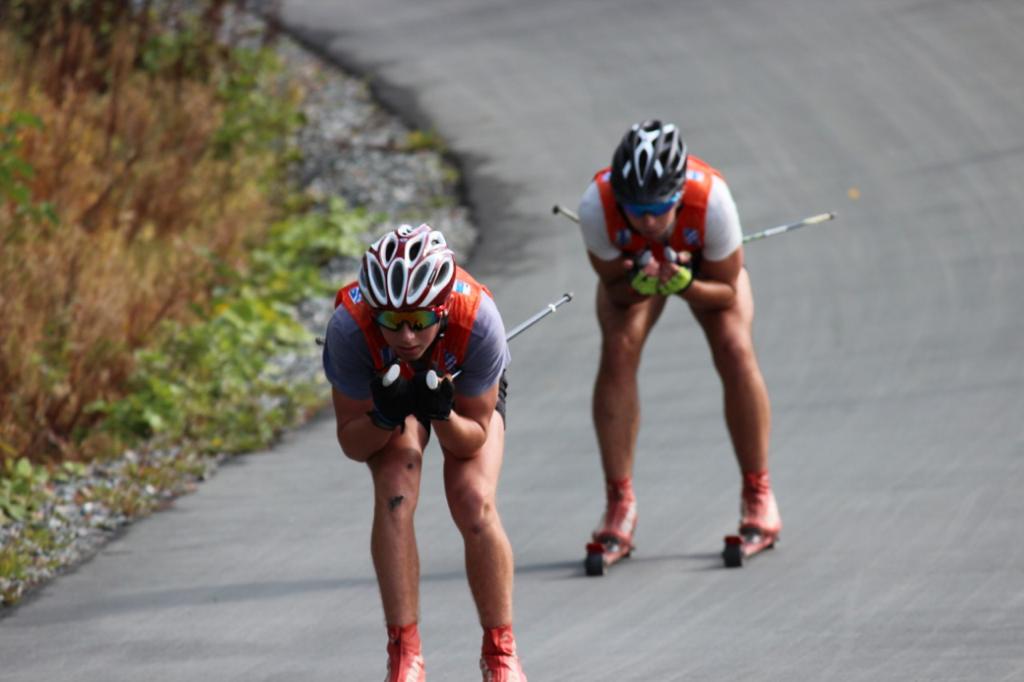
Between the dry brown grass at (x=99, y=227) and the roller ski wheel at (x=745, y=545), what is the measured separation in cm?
355

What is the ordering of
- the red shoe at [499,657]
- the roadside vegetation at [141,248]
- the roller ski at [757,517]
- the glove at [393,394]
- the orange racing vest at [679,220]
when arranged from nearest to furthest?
1. the glove at [393,394]
2. the red shoe at [499,657]
3. the orange racing vest at [679,220]
4. the roller ski at [757,517]
5. the roadside vegetation at [141,248]

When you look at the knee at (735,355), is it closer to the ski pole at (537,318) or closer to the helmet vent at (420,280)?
the ski pole at (537,318)

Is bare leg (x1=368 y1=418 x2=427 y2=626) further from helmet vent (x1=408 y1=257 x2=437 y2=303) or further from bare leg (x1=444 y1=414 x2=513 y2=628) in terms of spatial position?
helmet vent (x1=408 y1=257 x2=437 y2=303)

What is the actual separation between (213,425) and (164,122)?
4566mm

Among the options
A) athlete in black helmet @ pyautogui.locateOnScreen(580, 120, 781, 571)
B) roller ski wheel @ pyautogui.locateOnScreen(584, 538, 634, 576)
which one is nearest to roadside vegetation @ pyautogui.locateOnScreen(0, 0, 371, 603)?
roller ski wheel @ pyautogui.locateOnScreen(584, 538, 634, 576)

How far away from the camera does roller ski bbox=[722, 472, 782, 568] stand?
7199mm

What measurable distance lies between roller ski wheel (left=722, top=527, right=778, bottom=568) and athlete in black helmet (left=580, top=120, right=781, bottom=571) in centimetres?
2

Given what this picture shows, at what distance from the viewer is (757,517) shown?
23.7 ft

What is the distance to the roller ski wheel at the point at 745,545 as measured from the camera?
7078 mm

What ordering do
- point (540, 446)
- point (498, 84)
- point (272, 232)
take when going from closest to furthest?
1. point (540, 446)
2. point (272, 232)
3. point (498, 84)

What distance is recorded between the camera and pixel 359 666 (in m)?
6.23

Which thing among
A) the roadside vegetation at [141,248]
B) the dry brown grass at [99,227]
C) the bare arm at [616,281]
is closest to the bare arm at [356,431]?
the bare arm at [616,281]

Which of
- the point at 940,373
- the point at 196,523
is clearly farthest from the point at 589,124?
the point at 196,523

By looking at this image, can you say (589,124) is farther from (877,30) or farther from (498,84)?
(877,30)
